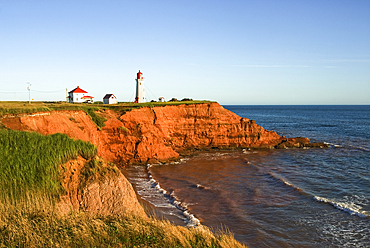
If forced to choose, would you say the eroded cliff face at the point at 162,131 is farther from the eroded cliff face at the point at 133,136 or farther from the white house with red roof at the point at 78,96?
the white house with red roof at the point at 78,96

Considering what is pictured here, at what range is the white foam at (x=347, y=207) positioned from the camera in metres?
15.9

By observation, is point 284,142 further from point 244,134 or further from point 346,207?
point 346,207

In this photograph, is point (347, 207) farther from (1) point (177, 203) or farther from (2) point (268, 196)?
(1) point (177, 203)

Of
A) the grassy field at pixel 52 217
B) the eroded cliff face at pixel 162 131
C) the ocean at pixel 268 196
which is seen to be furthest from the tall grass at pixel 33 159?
the ocean at pixel 268 196

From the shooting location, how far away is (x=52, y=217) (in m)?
8.90

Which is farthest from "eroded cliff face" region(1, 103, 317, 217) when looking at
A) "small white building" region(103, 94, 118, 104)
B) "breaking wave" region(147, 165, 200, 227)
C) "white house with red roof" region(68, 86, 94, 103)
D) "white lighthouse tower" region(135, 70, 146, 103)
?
"white house with red roof" region(68, 86, 94, 103)

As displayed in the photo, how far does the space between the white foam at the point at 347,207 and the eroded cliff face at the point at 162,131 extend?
16377mm

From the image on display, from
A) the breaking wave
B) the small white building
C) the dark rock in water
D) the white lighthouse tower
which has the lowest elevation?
the breaking wave

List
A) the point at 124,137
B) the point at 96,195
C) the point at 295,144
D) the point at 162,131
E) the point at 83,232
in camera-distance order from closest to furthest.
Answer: the point at 83,232
the point at 96,195
the point at 124,137
the point at 162,131
the point at 295,144

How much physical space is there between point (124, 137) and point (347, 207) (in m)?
20.1

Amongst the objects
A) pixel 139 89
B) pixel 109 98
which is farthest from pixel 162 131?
pixel 139 89

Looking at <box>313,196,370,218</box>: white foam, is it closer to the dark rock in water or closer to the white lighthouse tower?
the dark rock in water

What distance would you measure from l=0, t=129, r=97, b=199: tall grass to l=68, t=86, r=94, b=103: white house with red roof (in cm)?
3708

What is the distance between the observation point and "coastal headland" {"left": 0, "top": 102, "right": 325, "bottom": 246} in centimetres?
1199
